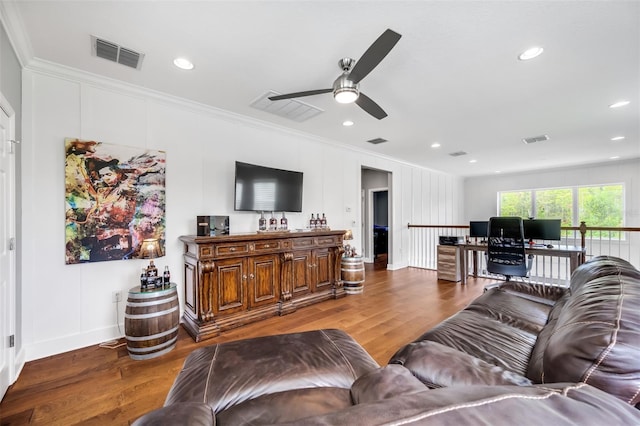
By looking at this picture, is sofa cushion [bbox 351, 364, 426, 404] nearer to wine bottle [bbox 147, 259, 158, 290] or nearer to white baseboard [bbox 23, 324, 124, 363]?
wine bottle [bbox 147, 259, 158, 290]

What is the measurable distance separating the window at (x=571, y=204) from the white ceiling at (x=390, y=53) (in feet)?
14.0

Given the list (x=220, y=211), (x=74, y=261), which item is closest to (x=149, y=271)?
(x=74, y=261)

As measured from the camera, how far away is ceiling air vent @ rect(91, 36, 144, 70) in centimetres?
212

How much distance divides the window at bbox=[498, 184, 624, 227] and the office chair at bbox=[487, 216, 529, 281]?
4935mm

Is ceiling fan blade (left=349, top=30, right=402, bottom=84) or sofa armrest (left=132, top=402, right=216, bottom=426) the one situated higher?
ceiling fan blade (left=349, top=30, right=402, bottom=84)

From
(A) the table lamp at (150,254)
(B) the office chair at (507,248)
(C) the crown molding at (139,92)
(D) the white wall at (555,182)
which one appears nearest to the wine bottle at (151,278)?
(A) the table lamp at (150,254)

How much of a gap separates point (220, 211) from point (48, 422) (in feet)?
7.40

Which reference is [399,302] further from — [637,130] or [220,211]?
[637,130]

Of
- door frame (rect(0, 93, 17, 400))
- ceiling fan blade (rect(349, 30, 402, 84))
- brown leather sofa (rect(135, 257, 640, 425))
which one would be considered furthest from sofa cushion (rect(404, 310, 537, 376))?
door frame (rect(0, 93, 17, 400))

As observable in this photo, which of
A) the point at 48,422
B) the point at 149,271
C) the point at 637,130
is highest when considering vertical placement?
the point at 637,130

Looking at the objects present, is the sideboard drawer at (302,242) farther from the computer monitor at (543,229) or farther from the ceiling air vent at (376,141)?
the computer monitor at (543,229)

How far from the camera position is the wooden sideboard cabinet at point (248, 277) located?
9.12 feet

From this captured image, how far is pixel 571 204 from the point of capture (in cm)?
729

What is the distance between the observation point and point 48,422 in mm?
1635
